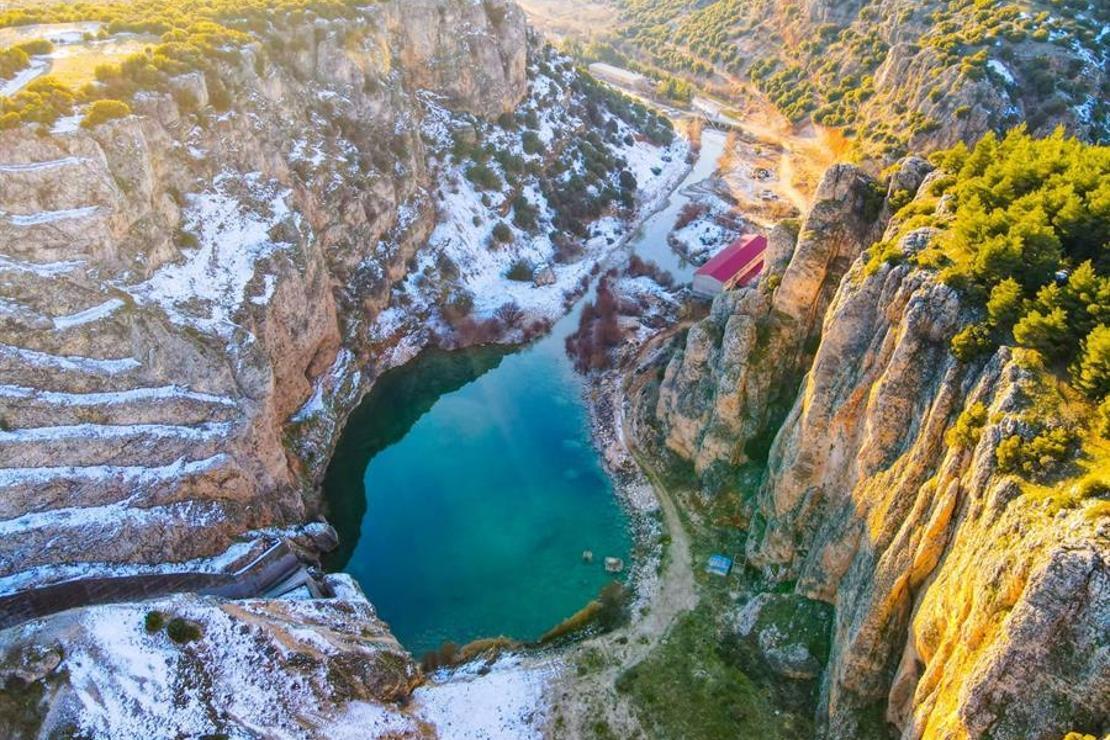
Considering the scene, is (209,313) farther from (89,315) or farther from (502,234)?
(502,234)

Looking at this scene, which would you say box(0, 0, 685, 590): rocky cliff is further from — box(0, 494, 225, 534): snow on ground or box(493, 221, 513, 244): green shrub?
box(493, 221, 513, 244): green shrub

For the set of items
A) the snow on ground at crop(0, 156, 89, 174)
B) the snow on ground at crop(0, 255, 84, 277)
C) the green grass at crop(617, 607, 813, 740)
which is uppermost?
the snow on ground at crop(0, 156, 89, 174)

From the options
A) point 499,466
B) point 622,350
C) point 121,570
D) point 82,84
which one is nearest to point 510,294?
point 622,350

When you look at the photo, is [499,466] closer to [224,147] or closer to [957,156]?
[224,147]

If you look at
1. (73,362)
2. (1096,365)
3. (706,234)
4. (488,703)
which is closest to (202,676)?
(488,703)

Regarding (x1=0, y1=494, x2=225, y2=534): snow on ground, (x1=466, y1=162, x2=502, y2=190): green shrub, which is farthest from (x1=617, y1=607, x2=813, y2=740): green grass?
(x1=466, y1=162, x2=502, y2=190): green shrub

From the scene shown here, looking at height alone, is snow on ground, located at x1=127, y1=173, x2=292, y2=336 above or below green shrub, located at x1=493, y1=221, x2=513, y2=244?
above

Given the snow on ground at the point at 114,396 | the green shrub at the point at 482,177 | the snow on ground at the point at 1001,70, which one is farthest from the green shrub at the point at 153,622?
the snow on ground at the point at 1001,70
